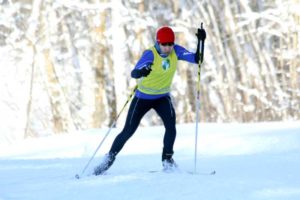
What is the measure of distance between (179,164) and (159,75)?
1663 millimetres

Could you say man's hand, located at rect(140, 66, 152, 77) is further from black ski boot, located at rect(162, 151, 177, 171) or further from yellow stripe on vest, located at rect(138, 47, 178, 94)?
black ski boot, located at rect(162, 151, 177, 171)

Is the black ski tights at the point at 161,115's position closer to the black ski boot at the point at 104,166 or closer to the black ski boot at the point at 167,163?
the black ski boot at the point at 167,163

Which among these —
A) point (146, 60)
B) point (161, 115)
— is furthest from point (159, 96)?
point (146, 60)

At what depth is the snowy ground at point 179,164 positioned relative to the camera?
546 cm

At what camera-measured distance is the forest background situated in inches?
685

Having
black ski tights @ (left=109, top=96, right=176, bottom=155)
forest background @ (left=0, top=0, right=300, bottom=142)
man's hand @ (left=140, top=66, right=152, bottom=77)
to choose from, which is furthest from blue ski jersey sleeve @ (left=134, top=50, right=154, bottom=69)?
forest background @ (left=0, top=0, right=300, bottom=142)

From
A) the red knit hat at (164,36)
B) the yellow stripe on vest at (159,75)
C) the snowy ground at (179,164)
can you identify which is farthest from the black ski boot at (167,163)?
the red knit hat at (164,36)

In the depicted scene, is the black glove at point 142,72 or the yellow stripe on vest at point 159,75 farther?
the yellow stripe on vest at point 159,75

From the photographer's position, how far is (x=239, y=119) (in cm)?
1822

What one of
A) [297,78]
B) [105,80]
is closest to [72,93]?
[105,80]

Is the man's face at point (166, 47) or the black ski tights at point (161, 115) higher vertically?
the man's face at point (166, 47)

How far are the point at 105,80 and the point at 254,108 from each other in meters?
4.23

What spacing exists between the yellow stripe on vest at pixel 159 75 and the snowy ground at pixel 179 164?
830mm

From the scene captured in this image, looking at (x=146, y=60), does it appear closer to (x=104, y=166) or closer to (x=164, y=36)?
(x=164, y=36)
